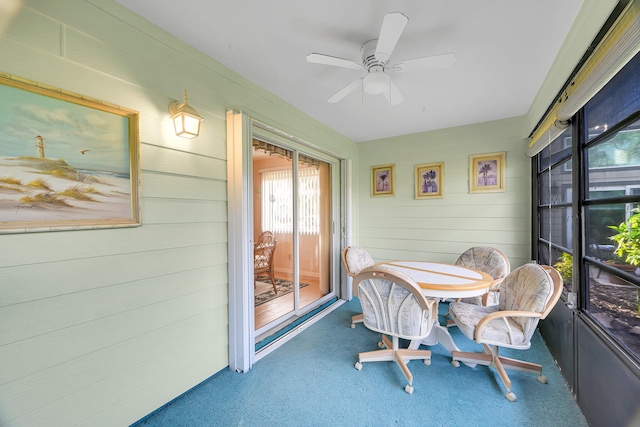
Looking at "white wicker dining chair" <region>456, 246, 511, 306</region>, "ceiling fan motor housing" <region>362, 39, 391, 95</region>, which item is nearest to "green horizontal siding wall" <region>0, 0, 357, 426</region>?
"ceiling fan motor housing" <region>362, 39, 391, 95</region>

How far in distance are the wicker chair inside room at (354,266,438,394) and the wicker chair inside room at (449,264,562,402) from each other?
0.34m

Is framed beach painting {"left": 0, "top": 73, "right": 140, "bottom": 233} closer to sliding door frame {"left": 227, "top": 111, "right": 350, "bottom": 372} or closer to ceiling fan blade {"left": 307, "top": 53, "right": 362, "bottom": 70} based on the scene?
sliding door frame {"left": 227, "top": 111, "right": 350, "bottom": 372}

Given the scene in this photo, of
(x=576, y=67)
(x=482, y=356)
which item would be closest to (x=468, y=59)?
(x=576, y=67)

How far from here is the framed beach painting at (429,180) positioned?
3.61 metres

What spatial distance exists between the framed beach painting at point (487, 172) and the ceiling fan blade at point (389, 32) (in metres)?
2.50

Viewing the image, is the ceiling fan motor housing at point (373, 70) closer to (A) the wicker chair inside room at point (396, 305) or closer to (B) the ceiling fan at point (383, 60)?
(B) the ceiling fan at point (383, 60)

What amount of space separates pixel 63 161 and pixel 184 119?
0.67 metres

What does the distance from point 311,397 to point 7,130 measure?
7.53 feet

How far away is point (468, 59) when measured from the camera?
6.48 feet

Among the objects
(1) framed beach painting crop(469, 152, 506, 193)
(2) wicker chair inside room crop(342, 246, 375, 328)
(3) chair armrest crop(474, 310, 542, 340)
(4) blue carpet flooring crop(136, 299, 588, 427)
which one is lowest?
(4) blue carpet flooring crop(136, 299, 588, 427)

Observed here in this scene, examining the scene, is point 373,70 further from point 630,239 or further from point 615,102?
point 630,239

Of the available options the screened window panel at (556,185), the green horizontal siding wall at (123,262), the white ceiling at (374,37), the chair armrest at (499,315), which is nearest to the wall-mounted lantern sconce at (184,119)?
the green horizontal siding wall at (123,262)

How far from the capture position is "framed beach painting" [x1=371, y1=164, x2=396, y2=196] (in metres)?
3.97

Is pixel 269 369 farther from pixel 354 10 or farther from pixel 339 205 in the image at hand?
pixel 354 10
